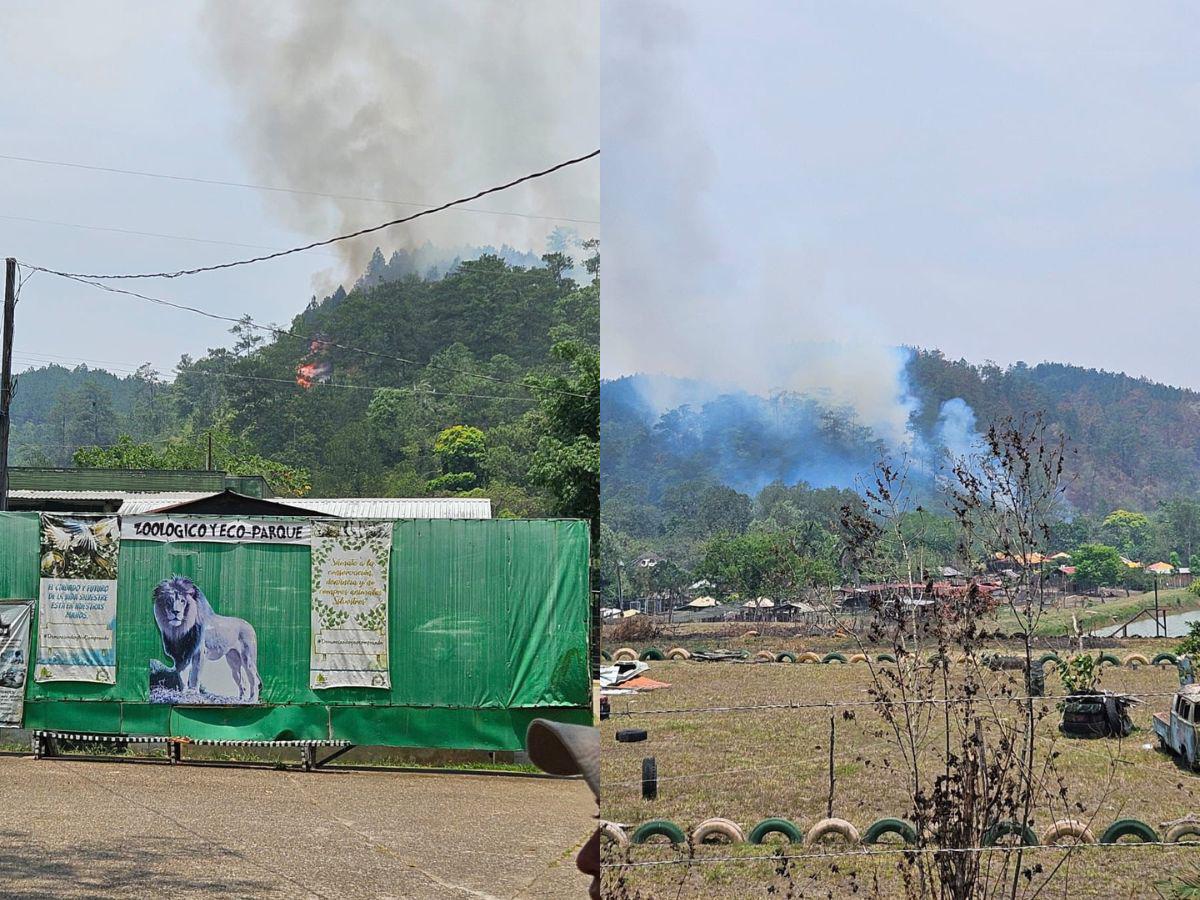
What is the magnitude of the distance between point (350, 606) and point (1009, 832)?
4989 millimetres

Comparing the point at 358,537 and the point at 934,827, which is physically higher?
the point at 358,537

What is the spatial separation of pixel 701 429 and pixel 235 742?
5186 mm

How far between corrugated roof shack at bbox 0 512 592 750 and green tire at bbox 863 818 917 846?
3.63 m

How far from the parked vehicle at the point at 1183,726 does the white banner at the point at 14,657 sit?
23.7 feet

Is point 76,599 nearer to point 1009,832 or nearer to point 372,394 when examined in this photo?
point 1009,832

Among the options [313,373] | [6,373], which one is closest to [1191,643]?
[6,373]

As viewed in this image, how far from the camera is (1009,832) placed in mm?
4328

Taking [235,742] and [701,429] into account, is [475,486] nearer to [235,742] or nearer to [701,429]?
[235,742]

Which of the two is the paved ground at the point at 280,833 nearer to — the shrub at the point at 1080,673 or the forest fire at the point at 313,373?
the shrub at the point at 1080,673

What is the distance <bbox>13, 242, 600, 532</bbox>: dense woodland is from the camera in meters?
48.3

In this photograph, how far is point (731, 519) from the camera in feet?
15.1

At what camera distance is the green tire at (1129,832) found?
4480mm

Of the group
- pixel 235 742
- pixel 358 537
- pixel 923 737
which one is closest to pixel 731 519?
pixel 923 737

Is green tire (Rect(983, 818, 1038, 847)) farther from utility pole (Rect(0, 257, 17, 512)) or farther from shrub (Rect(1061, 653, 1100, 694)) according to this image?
utility pole (Rect(0, 257, 17, 512))
